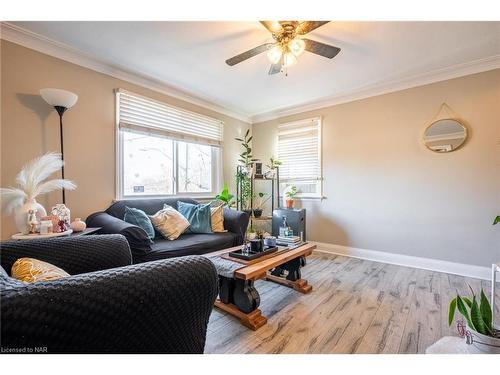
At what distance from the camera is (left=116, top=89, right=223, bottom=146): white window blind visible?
9.06 feet

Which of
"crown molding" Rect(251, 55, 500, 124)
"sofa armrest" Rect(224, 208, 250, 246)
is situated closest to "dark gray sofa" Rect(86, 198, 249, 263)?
"sofa armrest" Rect(224, 208, 250, 246)

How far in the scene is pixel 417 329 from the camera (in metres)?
1.62

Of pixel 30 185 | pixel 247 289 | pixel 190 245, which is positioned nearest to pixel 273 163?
pixel 190 245

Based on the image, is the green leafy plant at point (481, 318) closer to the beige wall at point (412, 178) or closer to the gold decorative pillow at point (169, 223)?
the beige wall at point (412, 178)

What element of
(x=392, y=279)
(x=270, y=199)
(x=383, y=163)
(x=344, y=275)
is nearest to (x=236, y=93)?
(x=270, y=199)

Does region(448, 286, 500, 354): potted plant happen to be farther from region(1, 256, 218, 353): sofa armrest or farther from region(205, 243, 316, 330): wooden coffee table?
region(1, 256, 218, 353): sofa armrest

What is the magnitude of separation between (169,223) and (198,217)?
37 cm

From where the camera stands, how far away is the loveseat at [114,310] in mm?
520

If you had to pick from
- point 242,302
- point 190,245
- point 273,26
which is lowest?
point 242,302

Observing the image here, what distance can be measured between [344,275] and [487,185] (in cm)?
183

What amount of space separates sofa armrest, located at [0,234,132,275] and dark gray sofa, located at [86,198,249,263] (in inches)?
23.7

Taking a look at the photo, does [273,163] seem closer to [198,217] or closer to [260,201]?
[260,201]

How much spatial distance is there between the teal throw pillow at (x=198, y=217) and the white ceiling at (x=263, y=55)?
1.64 meters

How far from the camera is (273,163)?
4.00 m
